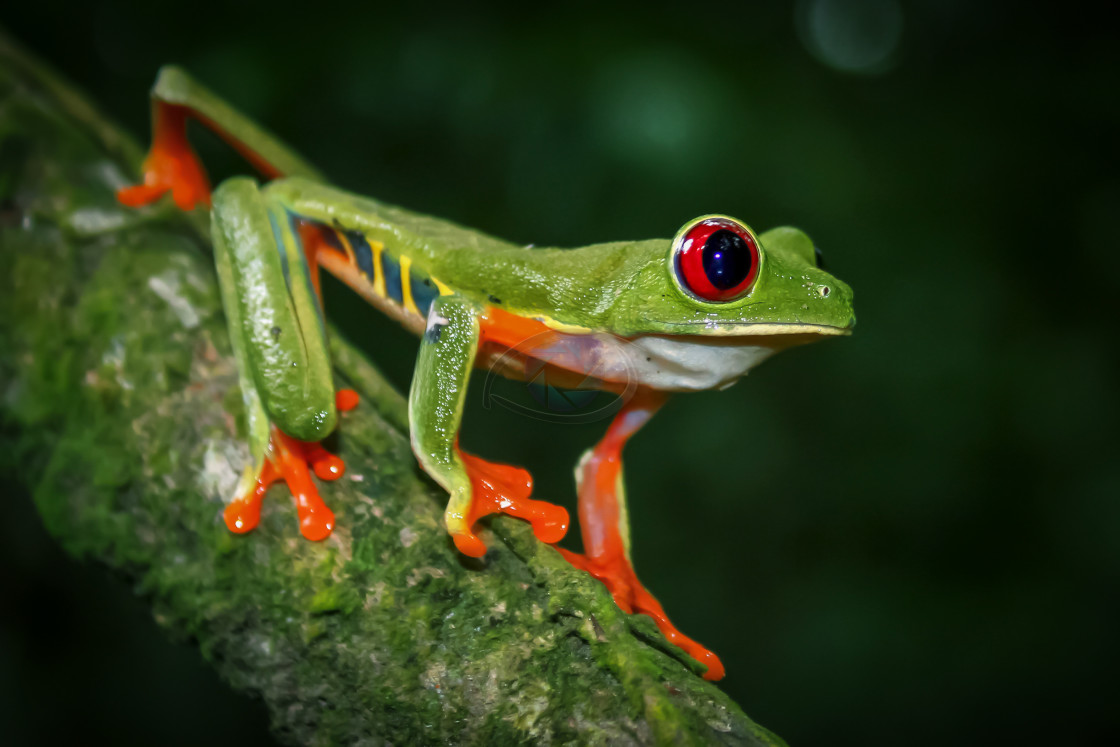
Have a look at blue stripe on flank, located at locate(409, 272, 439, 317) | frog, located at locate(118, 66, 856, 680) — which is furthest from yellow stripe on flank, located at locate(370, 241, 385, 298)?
blue stripe on flank, located at locate(409, 272, 439, 317)

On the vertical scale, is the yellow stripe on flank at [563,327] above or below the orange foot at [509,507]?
above

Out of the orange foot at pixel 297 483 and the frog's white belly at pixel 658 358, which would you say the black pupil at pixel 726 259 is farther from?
the orange foot at pixel 297 483

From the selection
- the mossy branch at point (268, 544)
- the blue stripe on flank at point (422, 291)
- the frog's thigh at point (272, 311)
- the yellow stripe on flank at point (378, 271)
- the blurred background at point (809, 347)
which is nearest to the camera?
the mossy branch at point (268, 544)

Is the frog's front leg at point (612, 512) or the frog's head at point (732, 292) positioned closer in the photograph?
the frog's head at point (732, 292)

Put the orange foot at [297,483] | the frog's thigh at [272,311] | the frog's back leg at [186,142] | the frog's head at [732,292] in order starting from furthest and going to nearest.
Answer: the frog's back leg at [186,142]
the frog's thigh at [272,311]
the orange foot at [297,483]
the frog's head at [732,292]

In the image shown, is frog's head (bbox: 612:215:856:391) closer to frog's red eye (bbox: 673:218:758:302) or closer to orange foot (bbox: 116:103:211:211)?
frog's red eye (bbox: 673:218:758:302)

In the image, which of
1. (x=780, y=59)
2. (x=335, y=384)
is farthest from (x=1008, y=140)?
(x=335, y=384)

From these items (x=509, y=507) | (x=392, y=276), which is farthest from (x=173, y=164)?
(x=509, y=507)

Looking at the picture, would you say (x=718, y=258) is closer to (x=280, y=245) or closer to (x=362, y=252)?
(x=362, y=252)

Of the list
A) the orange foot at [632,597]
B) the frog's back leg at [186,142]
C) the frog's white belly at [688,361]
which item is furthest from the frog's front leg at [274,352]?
the frog's white belly at [688,361]
